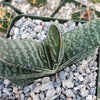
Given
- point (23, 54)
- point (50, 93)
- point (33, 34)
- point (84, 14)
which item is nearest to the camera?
point (23, 54)

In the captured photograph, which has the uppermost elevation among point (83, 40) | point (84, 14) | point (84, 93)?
point (84, 14)

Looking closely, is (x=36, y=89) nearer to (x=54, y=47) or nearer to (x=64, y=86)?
(x=64, y=86)

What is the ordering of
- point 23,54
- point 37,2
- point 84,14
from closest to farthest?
point 23,54 < point 84,14 < point 37,2

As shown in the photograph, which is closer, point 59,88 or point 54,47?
point 54,47

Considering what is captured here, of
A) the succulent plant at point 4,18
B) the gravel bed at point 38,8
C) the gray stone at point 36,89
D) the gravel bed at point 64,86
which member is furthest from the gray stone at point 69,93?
the gravel bed at point 38,8

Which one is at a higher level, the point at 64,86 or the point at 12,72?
the point at 12,72

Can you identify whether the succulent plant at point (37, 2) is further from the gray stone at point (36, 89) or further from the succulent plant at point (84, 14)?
the gray stone at point (36, 89)

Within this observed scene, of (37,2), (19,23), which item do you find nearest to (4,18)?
(19,23)

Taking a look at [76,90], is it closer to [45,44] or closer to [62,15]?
[45,44]
